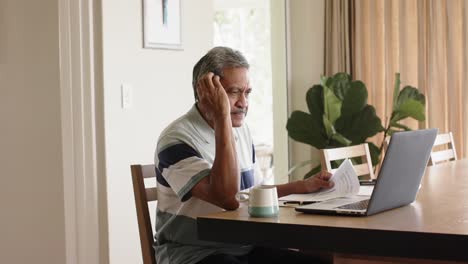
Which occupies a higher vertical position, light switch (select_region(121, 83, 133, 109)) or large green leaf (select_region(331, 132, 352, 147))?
light switch (select_region(121, 83, 133, 109))

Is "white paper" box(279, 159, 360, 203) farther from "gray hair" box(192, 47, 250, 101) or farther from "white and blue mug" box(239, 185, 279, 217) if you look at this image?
"gray hair" box(192, 47, 250, 101)

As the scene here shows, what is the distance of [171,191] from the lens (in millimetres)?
2150

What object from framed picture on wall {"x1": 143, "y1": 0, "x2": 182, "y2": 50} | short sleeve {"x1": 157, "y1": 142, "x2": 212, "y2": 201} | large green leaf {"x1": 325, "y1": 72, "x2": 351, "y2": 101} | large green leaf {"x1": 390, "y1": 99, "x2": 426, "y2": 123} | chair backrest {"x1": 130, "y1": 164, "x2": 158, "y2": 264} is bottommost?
chair backrest {"x1": 130, "y1": 164, "x2": 158, "y2": 264}

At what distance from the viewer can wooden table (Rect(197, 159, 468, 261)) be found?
56.6 inches

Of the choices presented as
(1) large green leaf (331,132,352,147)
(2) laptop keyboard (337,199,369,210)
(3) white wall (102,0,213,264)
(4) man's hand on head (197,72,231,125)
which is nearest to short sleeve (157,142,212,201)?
A: (4) man's hand on head (197,72,231,125)

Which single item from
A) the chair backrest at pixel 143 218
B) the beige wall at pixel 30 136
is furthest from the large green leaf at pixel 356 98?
the chair backrest at pixel 143 218

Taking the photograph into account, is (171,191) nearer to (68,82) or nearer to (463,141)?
(68,82)

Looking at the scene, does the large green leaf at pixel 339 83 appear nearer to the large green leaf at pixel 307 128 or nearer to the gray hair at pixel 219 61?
the large green leaf at pixel 307 128

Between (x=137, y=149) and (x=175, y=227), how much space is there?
1328mm

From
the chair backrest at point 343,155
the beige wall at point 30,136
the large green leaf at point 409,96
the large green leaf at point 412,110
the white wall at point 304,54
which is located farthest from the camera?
the white wall at point 304,54

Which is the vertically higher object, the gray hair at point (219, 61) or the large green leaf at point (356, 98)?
the gray hair at point (219, 61)

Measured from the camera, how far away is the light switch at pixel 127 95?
131 inches

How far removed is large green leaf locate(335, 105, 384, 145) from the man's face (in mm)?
2391

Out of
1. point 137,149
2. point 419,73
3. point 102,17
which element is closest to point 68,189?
point 137,149
